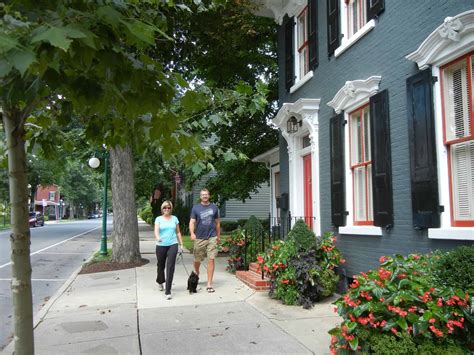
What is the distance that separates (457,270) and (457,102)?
238cm

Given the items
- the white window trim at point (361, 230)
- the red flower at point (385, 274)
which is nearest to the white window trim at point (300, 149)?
the white window trim at point (361, 230)

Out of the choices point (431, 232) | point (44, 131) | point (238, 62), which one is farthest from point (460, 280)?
point (238, 62)

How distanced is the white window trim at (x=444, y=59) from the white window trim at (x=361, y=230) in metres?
1.30

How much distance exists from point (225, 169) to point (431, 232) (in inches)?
475

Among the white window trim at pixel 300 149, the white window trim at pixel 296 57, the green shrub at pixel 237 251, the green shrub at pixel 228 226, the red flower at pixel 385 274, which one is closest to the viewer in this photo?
the red flower at pixel 385 274

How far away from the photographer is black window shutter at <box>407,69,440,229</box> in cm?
581

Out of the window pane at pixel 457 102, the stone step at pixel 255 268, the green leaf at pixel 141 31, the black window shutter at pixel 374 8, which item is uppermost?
the black window shutter at pixel 374 8

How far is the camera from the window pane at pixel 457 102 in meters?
5.55

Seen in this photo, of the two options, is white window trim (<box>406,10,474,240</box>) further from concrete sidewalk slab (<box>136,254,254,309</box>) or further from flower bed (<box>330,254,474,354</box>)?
concrete sidewalk slab (<box>136,254,254,309</box>)

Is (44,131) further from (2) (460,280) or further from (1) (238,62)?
(1) (238,62)

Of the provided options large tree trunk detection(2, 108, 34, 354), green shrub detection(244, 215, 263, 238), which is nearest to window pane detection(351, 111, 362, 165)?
green shrub detection(244, 215, 263, 238)

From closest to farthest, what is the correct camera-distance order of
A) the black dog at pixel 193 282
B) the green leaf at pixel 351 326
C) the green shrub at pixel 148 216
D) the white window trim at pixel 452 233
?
the green leaf at pixel 351 326
the white window trim at pixel 452 233
the black dog at pixel 193 282
the green shrub at pixel 148 216

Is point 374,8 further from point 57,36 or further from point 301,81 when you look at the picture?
point 57,36

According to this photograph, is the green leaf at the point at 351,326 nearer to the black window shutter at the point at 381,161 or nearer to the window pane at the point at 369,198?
the black window shutter at the point at 381,161
